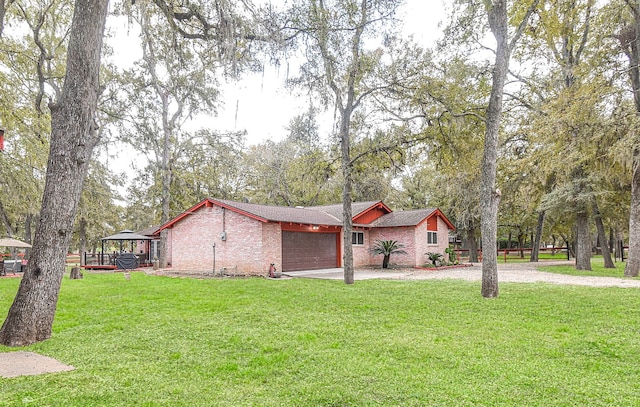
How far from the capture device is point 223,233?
17078mm

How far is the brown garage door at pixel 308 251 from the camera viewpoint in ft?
57.2

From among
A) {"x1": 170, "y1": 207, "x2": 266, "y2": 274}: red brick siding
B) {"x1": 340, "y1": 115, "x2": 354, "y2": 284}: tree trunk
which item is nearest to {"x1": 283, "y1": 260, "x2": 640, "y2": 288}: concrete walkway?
{"x1": 170, "y1": 207, "x2": 266, "y2": 274}: red brick siding

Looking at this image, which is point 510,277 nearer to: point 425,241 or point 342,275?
point 342,275

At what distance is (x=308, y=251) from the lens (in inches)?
728

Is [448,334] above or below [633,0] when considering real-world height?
below

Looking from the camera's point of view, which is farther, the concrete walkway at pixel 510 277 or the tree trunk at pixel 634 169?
the tree trunk at pixel 634 169

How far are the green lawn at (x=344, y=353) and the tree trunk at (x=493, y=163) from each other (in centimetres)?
78

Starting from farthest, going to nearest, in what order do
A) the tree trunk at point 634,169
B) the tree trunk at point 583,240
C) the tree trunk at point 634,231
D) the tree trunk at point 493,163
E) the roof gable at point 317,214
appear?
the roof gable at point 317,214, the tree trunk at point 583,240, the tree trunk at point 634,231, the tree trunk at point 634,169, the tree trunk at point 493,163

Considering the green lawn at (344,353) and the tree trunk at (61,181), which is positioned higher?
the tree trunk at (61,181)

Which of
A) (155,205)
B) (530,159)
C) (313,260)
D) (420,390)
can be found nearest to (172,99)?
(155,205)

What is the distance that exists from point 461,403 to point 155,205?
25436 mm

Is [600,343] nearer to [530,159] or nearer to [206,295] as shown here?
[206,295]

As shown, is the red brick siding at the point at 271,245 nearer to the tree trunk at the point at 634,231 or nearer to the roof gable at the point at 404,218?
the roof gable at the point at 404,218

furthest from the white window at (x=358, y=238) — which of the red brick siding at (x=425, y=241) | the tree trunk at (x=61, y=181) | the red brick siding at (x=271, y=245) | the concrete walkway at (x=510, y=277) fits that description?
the tree trunk at (x=61, y=181)
